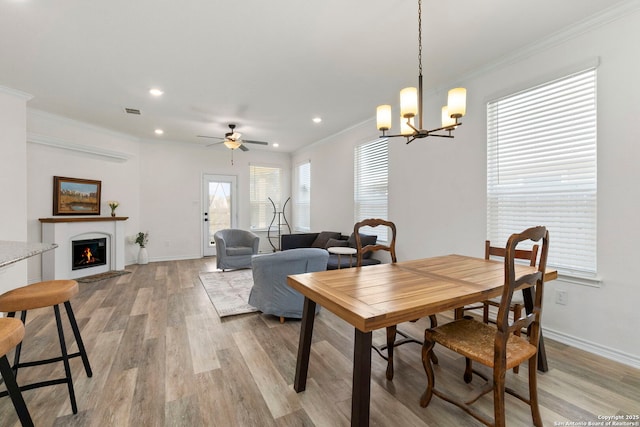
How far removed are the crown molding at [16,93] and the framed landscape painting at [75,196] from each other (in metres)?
1.47

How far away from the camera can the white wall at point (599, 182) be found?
7.23ft

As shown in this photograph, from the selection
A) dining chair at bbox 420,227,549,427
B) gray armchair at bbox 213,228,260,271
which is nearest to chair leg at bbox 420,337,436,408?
dining chair at bbox 420,227,549,427

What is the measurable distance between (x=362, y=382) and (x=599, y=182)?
257 cm

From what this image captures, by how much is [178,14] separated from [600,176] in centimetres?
369

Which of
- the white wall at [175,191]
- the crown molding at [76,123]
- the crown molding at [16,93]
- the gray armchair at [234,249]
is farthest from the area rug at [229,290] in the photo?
the crown molding at [16,93]

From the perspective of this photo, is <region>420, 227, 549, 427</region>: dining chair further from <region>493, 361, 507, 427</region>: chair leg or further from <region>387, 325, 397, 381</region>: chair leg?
<region>387, 325, 397, 381</region>: chair leg

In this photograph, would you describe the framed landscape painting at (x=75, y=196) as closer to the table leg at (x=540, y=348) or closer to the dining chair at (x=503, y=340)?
the dining chair at (x=503, y=340)

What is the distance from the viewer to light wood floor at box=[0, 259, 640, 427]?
1.68 metres

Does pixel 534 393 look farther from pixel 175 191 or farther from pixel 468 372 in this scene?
pixel 175 191

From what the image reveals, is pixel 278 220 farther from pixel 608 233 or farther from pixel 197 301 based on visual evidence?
pixel 608 233

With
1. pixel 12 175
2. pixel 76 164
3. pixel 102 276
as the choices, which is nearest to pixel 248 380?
pixel 12 175

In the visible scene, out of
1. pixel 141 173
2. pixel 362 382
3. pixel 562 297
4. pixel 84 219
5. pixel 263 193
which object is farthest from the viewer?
pixel 263 193

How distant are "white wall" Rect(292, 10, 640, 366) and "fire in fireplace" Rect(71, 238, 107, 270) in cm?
561

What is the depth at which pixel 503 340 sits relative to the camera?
1.39 meters
